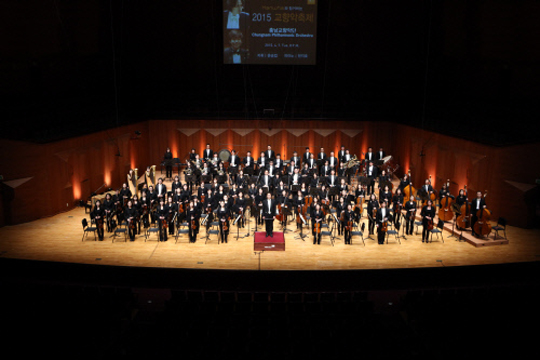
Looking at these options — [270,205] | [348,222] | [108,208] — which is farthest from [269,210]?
[108,208]

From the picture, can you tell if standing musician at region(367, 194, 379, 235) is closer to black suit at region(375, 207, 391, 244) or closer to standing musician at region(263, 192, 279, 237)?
black suit at region(375, 207, 391, 244)

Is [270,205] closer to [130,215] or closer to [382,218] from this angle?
[382,218]

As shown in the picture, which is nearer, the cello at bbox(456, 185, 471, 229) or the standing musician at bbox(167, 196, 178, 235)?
the standing musician at bbox(167, 196, 178, 235)

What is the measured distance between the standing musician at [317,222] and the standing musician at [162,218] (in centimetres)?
349

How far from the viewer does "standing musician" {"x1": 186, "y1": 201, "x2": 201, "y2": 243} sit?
10867 millimetres

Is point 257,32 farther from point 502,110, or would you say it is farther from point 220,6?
point 502,110

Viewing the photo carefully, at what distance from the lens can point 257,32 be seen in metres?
18.3

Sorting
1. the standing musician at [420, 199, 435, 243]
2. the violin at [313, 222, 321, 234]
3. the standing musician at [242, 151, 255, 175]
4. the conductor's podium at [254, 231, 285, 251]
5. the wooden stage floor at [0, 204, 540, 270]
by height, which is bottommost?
the wooden stage floor at [0, 204, 540, 270]

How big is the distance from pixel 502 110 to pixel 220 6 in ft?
38.1

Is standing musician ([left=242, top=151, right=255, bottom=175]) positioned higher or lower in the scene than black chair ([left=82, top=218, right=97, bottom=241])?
higher

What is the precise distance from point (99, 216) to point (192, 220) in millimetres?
2245

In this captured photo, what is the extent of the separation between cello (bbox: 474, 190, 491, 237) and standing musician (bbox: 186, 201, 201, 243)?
22.0ft

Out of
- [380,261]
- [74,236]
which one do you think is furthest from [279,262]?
[74,236]

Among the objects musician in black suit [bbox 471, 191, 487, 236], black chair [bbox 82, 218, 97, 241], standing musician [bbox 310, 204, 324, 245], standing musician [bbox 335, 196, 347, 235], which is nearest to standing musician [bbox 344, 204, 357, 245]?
standing musician [bbox 335, 196, 347, 235]
